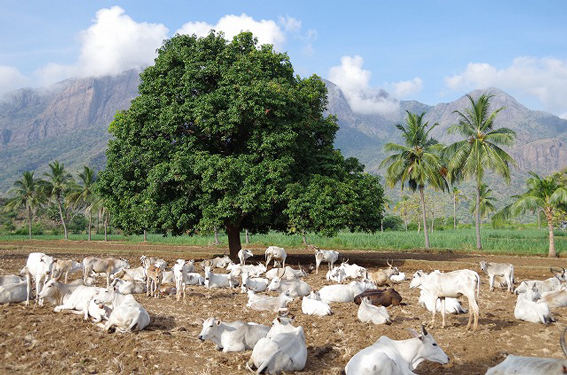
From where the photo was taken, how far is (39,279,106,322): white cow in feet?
34.8

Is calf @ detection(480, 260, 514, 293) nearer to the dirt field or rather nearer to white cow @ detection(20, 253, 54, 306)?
the dirt field

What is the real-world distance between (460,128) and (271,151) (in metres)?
18.9

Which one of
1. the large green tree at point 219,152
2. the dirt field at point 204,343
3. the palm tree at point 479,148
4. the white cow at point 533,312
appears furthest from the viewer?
the palm tree at point 479,148

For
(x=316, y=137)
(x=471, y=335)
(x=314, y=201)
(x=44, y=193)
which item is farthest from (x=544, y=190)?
(x=44, y=193)

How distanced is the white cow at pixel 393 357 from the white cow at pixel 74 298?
644 centimetres

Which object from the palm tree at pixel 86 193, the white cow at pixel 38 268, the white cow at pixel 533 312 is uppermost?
the palm tree at pixel 86 193

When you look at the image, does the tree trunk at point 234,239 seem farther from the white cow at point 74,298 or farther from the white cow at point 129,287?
the white cow at point 74,298

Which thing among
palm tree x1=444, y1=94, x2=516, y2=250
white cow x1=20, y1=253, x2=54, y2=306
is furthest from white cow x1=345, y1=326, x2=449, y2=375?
palm tree x1=444, y1=94, x2=516, y2=250

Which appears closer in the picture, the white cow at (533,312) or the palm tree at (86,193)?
the white cow at (533,312)

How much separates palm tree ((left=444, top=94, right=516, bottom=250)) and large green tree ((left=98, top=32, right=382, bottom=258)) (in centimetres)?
1359

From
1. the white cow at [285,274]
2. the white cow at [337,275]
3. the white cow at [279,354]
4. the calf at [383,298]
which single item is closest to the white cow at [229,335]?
the white cow at [279,354]

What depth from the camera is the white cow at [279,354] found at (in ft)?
24.1

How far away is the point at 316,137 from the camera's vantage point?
2459 cm

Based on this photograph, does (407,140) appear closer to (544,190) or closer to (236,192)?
(544,190)
